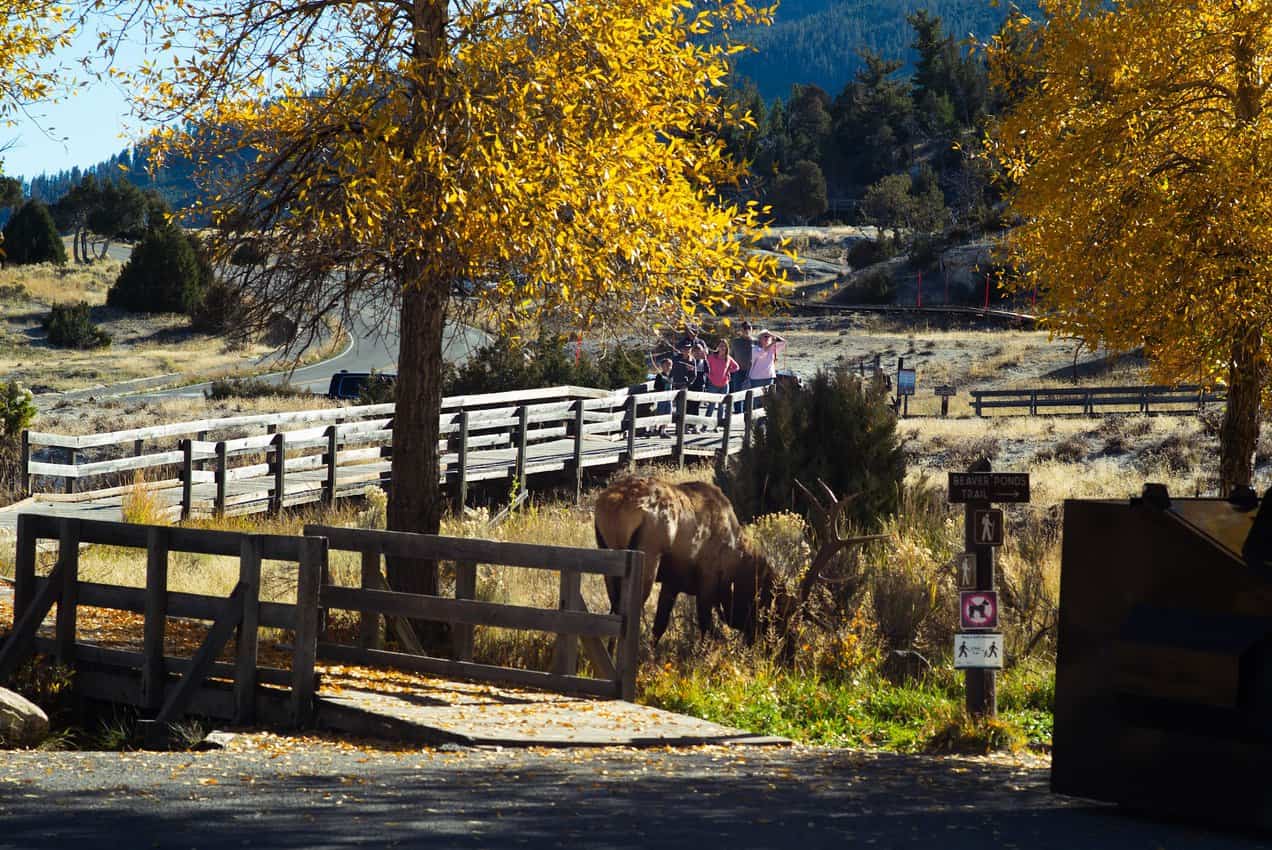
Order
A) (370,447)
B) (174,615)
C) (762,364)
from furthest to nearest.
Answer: (762,364), (370,447), (174,615)

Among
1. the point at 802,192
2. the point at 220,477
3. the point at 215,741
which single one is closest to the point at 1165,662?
the point at 215,741

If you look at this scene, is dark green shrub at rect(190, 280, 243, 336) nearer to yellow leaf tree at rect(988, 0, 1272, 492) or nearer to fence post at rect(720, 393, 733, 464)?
yellow leaf tree at rect(988, 0, 1272, 492)

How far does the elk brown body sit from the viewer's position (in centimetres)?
1169

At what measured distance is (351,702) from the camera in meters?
9.28

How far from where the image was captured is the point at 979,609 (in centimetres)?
898

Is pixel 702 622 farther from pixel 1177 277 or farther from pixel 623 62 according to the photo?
pixel 1177 277

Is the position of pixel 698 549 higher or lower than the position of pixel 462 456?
lower

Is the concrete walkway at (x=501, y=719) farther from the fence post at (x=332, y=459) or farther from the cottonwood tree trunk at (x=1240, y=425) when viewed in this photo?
the fence post at (x=332, y=459)

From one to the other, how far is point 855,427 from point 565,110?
8247 millimetres

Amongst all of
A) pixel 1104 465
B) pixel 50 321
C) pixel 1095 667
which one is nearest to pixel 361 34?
pixel 1095 667

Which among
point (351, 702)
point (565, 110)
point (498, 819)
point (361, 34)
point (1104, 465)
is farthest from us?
point (1104, 465)

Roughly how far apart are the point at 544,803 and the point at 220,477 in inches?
484

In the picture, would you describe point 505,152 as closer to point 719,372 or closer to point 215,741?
point 215,741

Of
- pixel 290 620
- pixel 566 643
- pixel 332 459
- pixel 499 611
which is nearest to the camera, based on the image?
pixel 290 620
